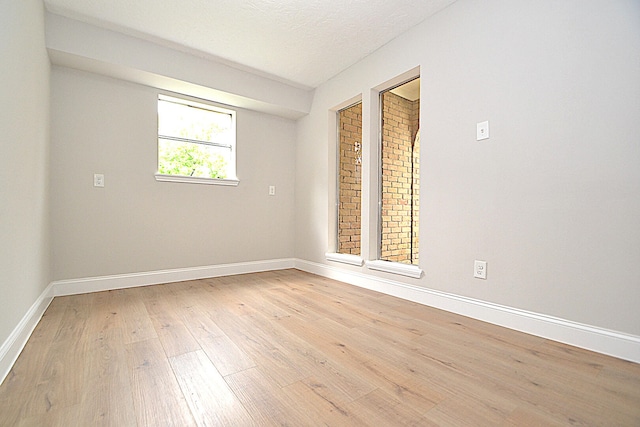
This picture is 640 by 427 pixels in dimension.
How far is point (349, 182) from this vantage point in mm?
3523

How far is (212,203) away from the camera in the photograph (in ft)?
11.5

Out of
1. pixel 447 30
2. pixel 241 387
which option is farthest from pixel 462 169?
pixel 241 387

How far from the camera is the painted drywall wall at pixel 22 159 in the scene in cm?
140

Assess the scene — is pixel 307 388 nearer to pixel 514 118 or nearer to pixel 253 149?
pixel 514 118

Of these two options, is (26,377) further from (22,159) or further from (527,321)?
(527,321)

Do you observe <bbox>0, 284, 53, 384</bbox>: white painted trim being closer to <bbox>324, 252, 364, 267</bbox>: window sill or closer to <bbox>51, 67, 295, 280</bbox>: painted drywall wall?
<bbox>51, 67, 295, 280</bbox>: painted drywall wall

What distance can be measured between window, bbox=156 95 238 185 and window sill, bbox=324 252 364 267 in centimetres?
147

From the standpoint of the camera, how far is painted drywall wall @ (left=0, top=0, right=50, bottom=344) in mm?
1402

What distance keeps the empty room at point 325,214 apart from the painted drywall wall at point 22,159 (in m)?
0.02

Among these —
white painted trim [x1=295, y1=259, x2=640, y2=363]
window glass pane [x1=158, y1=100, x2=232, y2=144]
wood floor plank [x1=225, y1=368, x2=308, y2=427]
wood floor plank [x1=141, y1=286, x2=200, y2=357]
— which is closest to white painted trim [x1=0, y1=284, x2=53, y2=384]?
wood floor plank [x1=141, y1=286, x2=200, y2=357]

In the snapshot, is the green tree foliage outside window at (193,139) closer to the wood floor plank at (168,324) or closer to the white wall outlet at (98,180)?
the white wall outlet at (98,180)

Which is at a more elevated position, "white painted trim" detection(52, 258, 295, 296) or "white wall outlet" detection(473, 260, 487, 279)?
"white wall outlet" detection(473, 260, 487, 279)

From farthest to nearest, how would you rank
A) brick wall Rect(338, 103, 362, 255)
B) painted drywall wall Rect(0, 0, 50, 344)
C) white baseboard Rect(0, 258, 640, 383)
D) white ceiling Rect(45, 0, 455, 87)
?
brick wall Rect(338, 103, 362, 255) < white ceiling Rect(45, 0, 455, 87) < white baseboard Rect(0, 258, 640, 383) < painted drywall wall Rect(0, 0, 50, 344)

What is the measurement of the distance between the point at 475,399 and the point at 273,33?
298 centimetres
